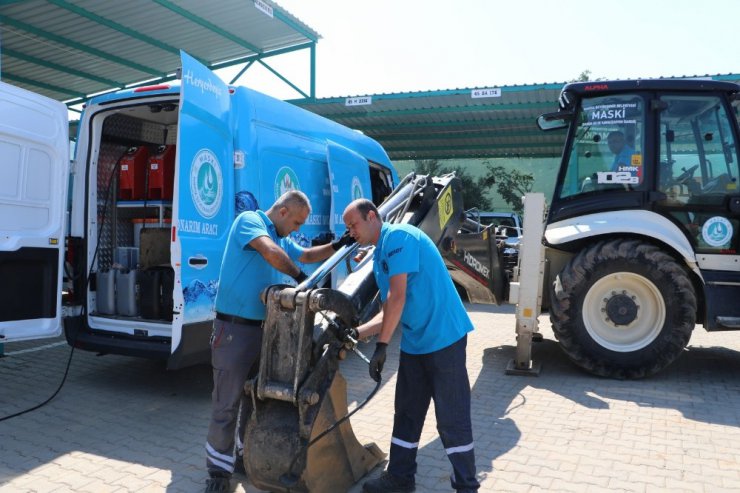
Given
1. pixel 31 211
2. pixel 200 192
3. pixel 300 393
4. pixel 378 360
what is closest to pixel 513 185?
pixel 200 192

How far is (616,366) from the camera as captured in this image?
572 centimetres

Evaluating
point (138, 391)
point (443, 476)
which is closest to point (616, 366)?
point (443, 476)

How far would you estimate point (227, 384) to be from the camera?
11.1ft

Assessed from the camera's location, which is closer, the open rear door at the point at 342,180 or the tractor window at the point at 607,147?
the tractor window at the point at 607,147

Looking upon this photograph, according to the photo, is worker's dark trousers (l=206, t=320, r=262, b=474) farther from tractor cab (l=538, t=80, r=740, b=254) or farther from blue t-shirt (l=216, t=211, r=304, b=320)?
tractor cab (l=538, t=80, r=740, b=254)

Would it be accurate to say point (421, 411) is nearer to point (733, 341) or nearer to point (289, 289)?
point (289, 289)

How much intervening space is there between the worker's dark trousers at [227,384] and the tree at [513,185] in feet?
61.8

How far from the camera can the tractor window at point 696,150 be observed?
573 centimetres

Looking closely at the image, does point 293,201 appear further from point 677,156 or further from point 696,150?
point 696,150

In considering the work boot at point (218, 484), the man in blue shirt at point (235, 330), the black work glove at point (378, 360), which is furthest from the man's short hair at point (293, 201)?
the work boot at point (218, 484)

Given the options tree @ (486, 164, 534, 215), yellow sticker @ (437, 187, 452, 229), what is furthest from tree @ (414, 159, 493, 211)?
yellow sticker @ (437, 187, 452, 229)

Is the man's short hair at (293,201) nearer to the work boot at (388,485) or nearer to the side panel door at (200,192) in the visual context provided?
the side panel door at (200,192)

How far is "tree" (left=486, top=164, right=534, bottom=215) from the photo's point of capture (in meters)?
21.3

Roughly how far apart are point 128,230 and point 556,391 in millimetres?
4532
